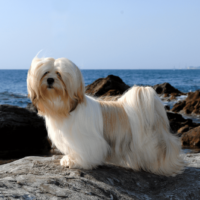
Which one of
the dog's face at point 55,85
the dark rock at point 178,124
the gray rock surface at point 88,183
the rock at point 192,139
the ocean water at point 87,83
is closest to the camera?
the gray rock surface at point 88,183

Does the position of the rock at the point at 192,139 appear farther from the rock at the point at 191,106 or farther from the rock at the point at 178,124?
the rock at the point at 191,106

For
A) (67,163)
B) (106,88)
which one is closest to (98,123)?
(67,163)

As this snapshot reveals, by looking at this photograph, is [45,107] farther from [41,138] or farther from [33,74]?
[41,138]

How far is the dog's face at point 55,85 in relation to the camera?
2.88 metres

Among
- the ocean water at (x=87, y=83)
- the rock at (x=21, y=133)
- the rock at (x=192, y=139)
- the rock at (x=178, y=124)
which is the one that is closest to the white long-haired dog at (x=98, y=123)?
the ocean water at (x=87, y=83)

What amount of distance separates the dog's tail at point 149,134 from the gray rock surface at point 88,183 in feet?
0.49

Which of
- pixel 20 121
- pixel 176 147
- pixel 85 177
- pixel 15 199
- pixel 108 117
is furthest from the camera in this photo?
pixel 20 121

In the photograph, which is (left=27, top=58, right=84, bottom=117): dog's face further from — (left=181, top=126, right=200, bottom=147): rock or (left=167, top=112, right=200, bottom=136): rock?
(left=167, top=112, right=200, bottom=136): rock

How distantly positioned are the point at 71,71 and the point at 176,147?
1827 millimetres

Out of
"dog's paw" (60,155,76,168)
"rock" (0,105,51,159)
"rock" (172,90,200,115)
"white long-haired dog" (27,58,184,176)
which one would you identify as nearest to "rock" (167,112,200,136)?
"rock" (172,90,200,115)

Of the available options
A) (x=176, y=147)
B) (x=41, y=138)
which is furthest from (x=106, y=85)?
(x=176, y=147)

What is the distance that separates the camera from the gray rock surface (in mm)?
2488

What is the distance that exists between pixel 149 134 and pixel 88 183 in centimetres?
105

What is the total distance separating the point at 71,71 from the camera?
2.90 m
